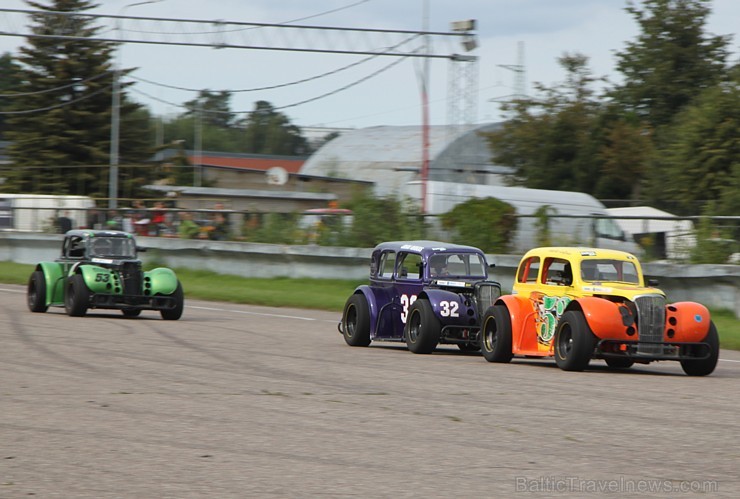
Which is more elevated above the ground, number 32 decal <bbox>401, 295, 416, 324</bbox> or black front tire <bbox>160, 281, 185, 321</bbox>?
number 32 decal <bbox>401, 295, 416, 324</bbox>

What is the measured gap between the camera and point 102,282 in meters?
20.0

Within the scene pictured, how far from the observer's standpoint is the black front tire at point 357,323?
16.0 meters

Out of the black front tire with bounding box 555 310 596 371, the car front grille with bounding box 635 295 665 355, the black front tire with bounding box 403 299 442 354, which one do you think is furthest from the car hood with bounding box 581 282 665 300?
the black front tire with bounding box 403 299 442 354

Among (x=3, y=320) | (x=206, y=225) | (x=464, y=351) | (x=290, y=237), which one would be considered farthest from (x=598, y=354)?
(x=206, y=225)

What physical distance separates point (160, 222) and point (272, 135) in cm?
8991

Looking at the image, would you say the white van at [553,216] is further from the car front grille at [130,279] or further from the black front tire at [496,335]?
the car front grille at [130,279]

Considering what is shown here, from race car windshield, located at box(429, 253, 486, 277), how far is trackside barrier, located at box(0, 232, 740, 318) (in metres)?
5.78

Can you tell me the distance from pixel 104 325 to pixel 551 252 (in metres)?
7.78

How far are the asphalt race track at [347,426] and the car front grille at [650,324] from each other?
36 centimetres

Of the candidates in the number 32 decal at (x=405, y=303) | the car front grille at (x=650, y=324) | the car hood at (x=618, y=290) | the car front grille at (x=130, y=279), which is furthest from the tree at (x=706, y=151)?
the car front grille at (x=650, y=324)

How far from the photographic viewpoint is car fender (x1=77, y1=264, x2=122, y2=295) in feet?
65.1

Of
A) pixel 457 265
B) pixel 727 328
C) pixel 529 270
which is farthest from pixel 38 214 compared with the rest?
pixel 529 270

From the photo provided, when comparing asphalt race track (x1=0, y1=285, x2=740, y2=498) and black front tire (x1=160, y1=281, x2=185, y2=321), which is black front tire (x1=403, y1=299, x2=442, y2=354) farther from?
black front tire (x1=160, y1=281, x2=185, y2=321)

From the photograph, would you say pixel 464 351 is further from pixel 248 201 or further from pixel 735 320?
pixel 248 201
